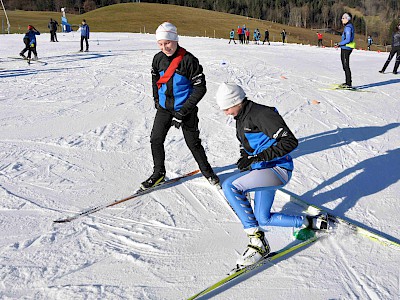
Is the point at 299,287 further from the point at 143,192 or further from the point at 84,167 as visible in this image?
the point at 84,167

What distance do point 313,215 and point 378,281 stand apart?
86 cm

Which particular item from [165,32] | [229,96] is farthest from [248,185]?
[165,32]

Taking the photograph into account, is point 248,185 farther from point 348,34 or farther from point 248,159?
point 348,34

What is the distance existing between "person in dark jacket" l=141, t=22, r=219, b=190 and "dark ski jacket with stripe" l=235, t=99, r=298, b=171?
50.2 inches

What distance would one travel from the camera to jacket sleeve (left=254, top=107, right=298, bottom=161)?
125 inches

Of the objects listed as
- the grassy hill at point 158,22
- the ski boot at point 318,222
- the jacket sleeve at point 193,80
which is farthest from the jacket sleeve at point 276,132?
the grassy hill at point 158,22

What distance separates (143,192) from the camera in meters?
4.88

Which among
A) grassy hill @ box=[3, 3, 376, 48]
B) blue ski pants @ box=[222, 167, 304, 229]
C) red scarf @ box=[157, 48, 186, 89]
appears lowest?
blue ski pants @ box=[222, 167, 304, 229]

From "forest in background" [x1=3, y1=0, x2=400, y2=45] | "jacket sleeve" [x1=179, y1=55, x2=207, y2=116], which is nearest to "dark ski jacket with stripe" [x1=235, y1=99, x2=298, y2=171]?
"jacket sleeve" [x1=179, y1=55, x2=207, y2=116]

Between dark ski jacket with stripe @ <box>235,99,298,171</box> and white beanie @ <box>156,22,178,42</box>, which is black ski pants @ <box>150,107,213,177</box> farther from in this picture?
dark ski jacket with stripe @ <box>235,99,298,171</box>

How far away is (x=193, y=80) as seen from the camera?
451cm

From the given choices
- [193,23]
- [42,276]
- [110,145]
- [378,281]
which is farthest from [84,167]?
[193,23]

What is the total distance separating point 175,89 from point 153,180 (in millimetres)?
1181

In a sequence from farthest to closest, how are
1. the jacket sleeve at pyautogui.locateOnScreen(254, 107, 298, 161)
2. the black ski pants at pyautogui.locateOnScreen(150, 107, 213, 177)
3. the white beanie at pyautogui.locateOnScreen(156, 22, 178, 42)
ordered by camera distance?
the black ski pants at pyautogui.locateOnScreen(150, 107, 213, 177)
the white beanie at pyautogui.locateOnScreen(156, 22, 178, 42)
the jacket sleeve at pyautogui.locateOnScreen(254, 107, 298, 161)
